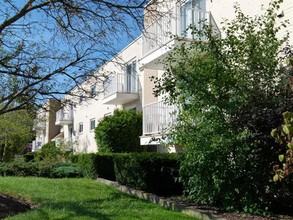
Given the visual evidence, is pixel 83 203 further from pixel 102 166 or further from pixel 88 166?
pixel 88 166

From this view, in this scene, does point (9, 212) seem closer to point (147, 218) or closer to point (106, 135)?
point (147, 218)

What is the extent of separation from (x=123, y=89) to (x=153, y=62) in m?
6.30

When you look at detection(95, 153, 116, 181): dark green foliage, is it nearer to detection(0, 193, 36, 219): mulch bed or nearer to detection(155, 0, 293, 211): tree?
detection(0, 193, 36, 219): mulch bed

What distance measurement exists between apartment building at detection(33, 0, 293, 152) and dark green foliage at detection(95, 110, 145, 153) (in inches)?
33.1

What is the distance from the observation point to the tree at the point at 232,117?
25.7 ft

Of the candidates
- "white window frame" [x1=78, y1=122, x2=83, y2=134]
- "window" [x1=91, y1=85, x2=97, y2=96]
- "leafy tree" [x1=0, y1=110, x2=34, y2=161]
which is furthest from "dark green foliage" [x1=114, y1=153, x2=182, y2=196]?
"white window frame" [x1=78, y1=122, x2=83, y2=134]

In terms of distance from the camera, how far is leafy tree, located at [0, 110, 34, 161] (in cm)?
2689

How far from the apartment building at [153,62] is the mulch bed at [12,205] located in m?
2.89

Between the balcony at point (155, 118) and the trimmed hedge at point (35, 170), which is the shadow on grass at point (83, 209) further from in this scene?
the trimmed hedge at point (35, 170)

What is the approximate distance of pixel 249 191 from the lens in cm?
811

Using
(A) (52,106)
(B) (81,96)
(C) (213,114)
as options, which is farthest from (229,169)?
(A) (52,106)

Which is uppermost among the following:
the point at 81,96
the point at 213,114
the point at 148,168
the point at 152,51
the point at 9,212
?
the point at 152,51

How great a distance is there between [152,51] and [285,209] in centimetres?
856

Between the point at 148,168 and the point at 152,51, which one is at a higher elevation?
the point at 152,51
